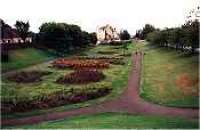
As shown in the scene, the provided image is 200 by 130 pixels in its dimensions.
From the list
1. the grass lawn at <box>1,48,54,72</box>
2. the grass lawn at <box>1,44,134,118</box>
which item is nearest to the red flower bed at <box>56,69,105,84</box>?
the grass lawn at <box>1,44,134,118</box>

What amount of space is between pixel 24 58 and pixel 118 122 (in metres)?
43.3

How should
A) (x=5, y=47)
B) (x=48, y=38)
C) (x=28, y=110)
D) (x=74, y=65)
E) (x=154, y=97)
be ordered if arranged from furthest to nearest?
(x=48, y=38) < (x=5, y=47) < (x=74, y=65) < (x=154, y=97) < (x=28, y=110)

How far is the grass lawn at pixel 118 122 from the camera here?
22969 millimetres

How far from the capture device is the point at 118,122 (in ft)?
78.9

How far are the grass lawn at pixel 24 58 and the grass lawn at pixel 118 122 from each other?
27316 mm

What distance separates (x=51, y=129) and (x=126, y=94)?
12437 mm

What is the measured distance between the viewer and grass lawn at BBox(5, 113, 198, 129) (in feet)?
75.4

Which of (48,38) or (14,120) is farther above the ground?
(48,38)

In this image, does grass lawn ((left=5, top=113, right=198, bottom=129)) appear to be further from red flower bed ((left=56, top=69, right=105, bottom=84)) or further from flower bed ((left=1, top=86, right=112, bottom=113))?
red flower bed ((left=56, top=69, right=105, bottom=84))

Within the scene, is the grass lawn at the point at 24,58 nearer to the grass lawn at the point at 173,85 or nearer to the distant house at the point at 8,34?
the distant house at the point at 8,34

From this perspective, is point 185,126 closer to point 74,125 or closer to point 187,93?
point 74,125

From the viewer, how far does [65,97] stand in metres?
31.9

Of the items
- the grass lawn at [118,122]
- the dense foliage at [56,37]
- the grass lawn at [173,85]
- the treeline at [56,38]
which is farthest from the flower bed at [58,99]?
the dense foliage at [56,37]

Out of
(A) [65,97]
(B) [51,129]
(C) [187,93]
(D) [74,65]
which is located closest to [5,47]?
(D) [74,65]
